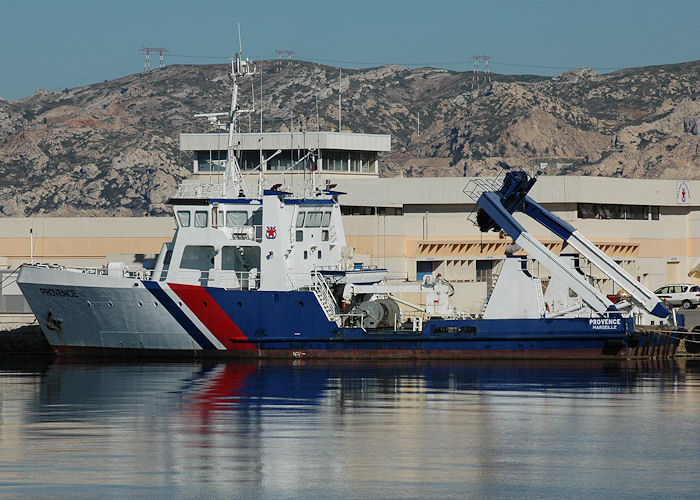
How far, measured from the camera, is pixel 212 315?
4159 centimetres

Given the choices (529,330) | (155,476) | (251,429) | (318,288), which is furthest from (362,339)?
(155,476)

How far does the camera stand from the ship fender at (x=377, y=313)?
137ft

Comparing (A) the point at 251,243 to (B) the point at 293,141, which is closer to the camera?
(A) the point at 251,243

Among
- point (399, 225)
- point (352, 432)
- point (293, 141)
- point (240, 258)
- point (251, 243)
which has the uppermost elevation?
point (293, 141)

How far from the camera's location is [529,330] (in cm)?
4100

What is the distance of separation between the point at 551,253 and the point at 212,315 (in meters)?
11.3

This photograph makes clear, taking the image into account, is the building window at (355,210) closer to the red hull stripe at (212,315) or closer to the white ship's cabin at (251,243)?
the white ship's cabin at (251,243)

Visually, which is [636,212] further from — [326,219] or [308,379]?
[308,379]

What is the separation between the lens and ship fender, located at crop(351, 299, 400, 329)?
137 ft

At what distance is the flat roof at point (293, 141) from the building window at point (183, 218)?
2264 cm

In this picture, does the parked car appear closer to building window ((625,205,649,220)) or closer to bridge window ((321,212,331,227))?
building window ((625,205,649,220))

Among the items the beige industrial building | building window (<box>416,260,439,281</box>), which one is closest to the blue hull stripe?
the beige industrial building

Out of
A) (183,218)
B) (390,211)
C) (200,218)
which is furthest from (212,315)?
(390,211)

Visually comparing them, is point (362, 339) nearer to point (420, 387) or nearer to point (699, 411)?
point (420, 387)
